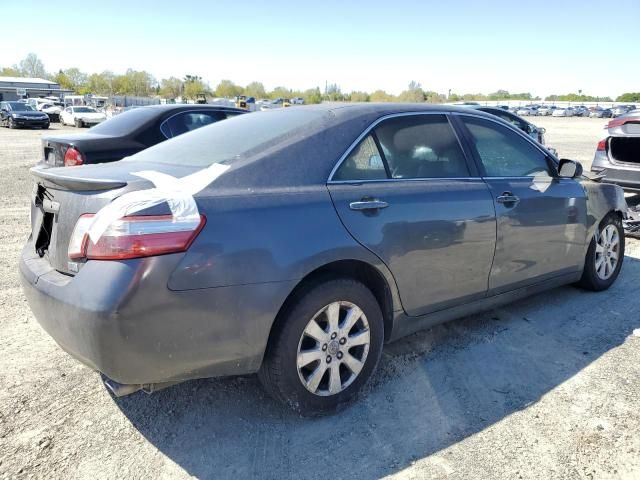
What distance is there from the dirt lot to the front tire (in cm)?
16

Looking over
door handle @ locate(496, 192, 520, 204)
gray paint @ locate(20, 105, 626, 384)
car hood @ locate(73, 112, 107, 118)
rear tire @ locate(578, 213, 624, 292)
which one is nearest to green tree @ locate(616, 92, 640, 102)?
car hood @ locate(73, 112, 107, 118)

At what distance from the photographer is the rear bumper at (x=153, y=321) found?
2100 mm

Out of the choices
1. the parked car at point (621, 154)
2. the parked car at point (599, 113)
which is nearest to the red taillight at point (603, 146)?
the parked car at point (621, 154)

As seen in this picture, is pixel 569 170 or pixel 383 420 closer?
pixel 383 420

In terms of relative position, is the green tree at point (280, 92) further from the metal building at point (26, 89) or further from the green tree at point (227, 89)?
the metal building at point (26, 89)

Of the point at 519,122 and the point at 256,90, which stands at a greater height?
the point at 256,90

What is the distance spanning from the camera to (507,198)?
3.50 m

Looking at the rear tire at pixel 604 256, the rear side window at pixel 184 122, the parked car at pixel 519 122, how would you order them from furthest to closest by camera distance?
the parked car at pixel 519 122, the rear side window at pixel 184 122, the rear tire at pixel 604 256

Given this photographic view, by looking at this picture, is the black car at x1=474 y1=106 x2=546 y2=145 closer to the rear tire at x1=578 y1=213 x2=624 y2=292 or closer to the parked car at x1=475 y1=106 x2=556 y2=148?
the parked car at x1=475 y1=106 x2=556 y2=148

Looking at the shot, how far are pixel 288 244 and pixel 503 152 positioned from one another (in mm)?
2132

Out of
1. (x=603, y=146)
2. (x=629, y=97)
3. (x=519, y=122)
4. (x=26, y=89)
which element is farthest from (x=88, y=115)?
(x=629, y=97)

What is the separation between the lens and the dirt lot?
239 cm

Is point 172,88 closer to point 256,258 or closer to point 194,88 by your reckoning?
point 194,88

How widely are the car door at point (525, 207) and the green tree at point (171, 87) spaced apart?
10316cm
